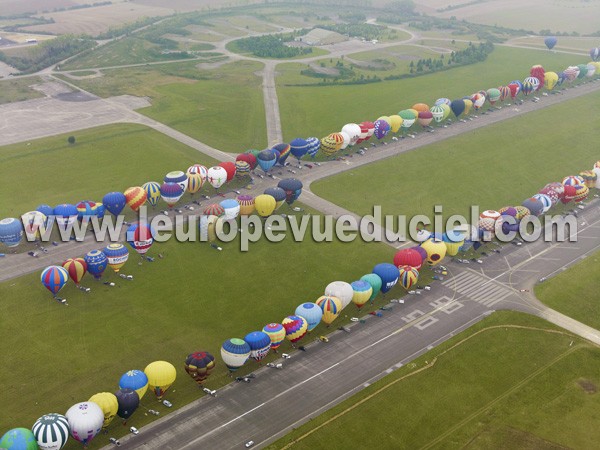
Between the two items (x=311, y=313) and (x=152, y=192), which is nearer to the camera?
(x=311, y=313)

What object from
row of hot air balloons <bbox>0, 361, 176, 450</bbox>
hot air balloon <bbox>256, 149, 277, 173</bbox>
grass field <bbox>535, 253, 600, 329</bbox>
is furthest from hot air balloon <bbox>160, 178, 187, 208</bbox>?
grass field <bbox>535, 253, 600, 329</bbox>

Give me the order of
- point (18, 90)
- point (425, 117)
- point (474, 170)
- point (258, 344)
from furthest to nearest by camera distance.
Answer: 1. point (18, 90)
2. point (425, 117)
3. point (474, 170)
4. point (258, 344)

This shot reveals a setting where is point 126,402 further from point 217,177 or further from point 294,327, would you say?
point 217,177

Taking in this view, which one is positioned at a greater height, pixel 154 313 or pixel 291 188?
pixel 291 188

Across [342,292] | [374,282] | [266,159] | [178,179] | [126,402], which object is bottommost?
[126,402]

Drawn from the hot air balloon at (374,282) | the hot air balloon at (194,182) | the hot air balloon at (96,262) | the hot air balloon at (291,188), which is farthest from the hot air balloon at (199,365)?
the hot air balloon at (194,182)

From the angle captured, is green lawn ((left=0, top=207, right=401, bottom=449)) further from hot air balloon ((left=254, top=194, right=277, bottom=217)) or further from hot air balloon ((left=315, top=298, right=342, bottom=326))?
hot air balloon ((left=254, top=194, right=277, bottom=217))

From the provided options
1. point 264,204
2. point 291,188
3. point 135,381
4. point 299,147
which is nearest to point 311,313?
point 135,381
